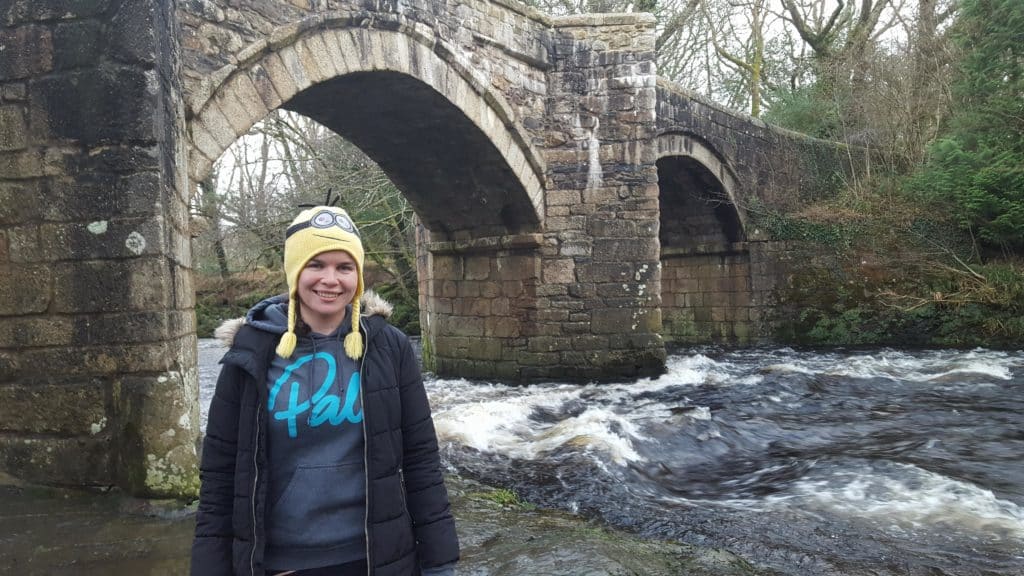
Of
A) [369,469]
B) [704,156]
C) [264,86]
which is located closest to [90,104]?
[264,86]

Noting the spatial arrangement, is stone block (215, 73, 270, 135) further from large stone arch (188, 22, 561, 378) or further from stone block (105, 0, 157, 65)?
stone block (105, 0, 157, 65)

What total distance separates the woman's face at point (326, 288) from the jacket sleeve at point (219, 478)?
22 centimetres

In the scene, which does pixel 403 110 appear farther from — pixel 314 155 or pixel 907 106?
pixel 907 106

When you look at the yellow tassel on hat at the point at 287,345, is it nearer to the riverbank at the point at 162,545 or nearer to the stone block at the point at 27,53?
the riverbank at the point at 162,545

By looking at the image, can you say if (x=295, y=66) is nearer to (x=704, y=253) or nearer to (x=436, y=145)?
(x=436, y=145)

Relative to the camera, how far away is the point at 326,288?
1.74 metres

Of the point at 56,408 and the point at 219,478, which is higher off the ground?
the point at 219,478

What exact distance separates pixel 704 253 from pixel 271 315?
42.9 feet

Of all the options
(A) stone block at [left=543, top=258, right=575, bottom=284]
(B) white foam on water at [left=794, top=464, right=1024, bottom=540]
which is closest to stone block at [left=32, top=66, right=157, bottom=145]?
(B) white foam on water at [left=794, top=464, right=1024, bottom=540]

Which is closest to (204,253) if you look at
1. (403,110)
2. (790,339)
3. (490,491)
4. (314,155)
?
(314,155)

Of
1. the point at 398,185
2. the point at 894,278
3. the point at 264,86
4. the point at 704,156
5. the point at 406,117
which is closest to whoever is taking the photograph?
the point at 264,86

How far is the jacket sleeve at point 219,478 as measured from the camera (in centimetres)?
161

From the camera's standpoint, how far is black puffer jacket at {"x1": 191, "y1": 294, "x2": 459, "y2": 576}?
1.60 meters

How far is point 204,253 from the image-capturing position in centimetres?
1717
